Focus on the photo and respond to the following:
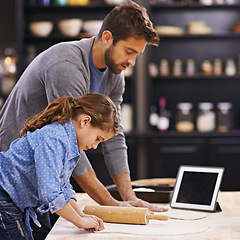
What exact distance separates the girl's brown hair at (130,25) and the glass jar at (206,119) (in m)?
2.50

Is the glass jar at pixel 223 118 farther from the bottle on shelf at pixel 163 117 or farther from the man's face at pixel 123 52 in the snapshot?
the man's face at pixel 123 52

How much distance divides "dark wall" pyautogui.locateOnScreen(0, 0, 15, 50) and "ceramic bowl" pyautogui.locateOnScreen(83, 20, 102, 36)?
719 mm

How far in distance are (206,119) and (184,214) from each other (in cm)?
265

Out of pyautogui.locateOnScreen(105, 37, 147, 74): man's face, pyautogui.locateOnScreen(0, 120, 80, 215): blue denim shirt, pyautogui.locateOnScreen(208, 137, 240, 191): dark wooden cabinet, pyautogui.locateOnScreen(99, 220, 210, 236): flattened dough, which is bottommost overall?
pyautogui.locateOnScreen(208, 137, 240, 191): dark wooden cabinet

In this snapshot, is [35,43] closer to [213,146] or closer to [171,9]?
[171,9]

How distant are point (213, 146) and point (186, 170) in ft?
7.38

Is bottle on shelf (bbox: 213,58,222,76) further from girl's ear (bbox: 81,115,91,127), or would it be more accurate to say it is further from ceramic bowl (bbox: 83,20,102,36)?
girl's ear (bbox: 81,115,91,127)

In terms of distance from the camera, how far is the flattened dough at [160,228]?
1318 millimetres

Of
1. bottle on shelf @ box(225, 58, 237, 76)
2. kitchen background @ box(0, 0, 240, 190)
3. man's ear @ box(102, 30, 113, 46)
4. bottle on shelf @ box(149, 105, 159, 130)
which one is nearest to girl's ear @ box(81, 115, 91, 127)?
man's ear @ box(102, 30, 113, 46)

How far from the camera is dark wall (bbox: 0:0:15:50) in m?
4.19

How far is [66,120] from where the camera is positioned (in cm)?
138

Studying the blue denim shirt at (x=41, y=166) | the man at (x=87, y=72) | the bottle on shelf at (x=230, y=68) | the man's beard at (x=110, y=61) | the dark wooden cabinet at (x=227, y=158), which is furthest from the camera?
the bottle on shelf at (x=230, y=68)

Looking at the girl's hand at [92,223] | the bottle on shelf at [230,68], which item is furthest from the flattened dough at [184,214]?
the bottle on shelf at [230,68]

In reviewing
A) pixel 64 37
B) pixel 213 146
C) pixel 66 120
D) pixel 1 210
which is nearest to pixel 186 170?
pixel 66 120
